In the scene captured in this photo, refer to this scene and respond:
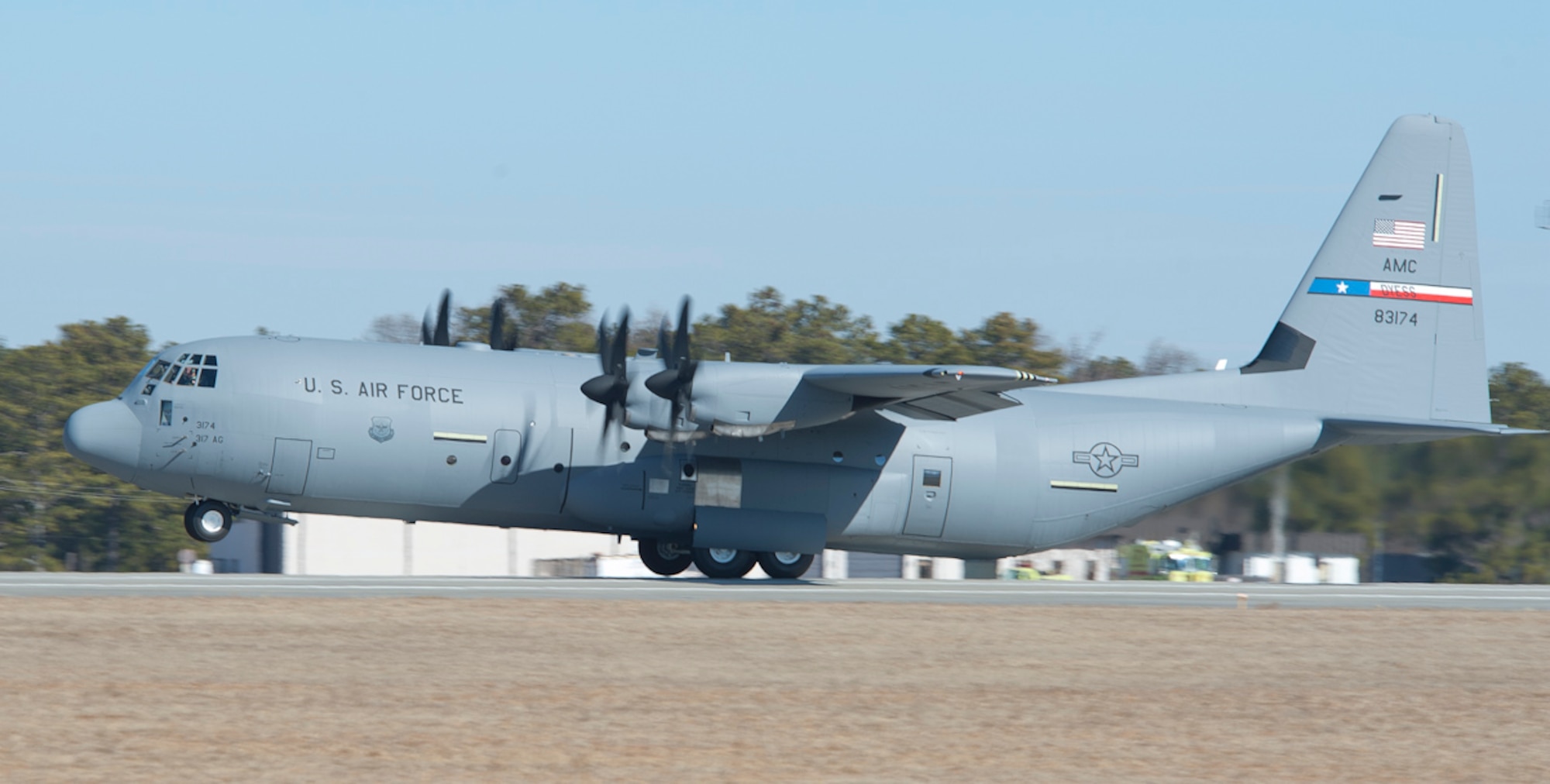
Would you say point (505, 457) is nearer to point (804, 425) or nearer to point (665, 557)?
point (665, 557)

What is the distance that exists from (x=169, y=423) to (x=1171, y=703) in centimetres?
1254

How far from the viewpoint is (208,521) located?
18.8m

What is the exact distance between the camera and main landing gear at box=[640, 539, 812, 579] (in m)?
19.9

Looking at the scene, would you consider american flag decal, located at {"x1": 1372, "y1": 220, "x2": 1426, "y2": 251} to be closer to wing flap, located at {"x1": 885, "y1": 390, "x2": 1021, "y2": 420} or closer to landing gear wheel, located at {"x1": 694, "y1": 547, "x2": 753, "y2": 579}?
wing flap, located at {"x1": 885, "y1": 390, "x2": 1021, "y2": 420}

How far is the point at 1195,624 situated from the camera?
54.1 feet

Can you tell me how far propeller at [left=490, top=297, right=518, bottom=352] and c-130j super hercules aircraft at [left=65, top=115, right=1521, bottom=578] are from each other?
0.07m

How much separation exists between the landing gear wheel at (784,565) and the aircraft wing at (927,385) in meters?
2.44

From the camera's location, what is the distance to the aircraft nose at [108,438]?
18.4m

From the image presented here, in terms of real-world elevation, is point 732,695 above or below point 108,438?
below

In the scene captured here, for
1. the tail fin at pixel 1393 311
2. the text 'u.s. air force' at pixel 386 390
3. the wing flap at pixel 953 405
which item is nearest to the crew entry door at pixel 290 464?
the text 'u.s. air force' at pixel 386 390

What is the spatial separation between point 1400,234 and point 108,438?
1805 centimetres

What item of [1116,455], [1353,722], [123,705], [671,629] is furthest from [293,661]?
[1116,455]

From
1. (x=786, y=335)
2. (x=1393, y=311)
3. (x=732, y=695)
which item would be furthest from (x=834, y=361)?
(x=732, y=695)

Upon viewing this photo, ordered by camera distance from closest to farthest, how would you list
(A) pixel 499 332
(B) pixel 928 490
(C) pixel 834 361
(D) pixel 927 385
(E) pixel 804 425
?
(D) pixel 927 385, (E) pixel 804 425, (B) pixel 928 490, (A) pixel 499 332, (C) pixel 834 361
